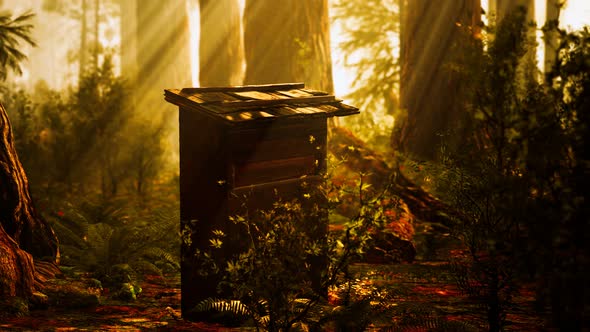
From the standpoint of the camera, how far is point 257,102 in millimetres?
5105

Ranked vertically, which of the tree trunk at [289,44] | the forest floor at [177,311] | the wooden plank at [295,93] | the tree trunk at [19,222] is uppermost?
the tree trunk at [289,44]

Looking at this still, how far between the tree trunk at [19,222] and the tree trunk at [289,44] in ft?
19.0

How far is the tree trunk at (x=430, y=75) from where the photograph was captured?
31.3 feet

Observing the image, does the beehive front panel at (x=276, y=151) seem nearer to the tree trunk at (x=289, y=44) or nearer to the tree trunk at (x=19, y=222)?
the tree trunk at (x=19, y=222)

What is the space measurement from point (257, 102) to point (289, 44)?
6.63 meters

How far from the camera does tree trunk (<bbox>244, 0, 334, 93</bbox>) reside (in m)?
11.5

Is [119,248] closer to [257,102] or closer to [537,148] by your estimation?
[257,102]

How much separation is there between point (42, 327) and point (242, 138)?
7.12ft

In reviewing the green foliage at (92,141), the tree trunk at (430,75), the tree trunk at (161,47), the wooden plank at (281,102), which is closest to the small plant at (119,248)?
the wooden plank at (281,102)

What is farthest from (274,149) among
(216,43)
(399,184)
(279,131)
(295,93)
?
(216,43)

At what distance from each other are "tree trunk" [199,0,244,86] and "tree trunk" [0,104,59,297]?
7.75 metres

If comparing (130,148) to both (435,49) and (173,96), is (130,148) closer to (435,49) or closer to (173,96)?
(435,49)

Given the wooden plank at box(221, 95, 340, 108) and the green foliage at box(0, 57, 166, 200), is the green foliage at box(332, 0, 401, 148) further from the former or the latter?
the wooden plank at box(221, 95, 340, 108)

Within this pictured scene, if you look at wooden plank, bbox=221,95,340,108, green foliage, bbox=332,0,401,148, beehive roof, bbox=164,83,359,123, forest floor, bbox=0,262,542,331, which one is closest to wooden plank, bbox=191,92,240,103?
beehive roof, bbox=164,83,359,123
